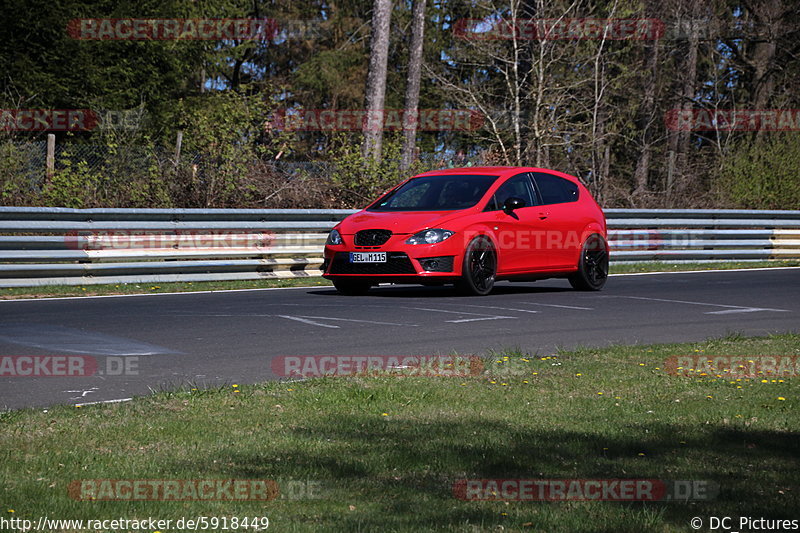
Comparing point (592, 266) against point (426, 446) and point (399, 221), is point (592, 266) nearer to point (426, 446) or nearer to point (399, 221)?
point (399, 221)

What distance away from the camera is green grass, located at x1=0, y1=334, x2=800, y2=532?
4.59 metres

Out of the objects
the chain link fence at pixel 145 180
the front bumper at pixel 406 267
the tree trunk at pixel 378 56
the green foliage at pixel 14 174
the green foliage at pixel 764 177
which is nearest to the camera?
the front bumper at pixel 406 267

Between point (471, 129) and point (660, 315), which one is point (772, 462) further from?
point (471, 129)

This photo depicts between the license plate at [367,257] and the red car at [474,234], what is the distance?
1cm

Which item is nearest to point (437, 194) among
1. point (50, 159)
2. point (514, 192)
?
point (514, 192)

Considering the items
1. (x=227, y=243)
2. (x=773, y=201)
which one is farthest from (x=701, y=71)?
(x=227, y=243)


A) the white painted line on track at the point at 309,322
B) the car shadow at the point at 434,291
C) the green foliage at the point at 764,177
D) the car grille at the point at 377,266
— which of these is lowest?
the white painted line on track at the point at 309,322

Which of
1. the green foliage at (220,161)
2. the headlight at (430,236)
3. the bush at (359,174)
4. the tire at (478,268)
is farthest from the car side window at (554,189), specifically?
the green foliage at (220,161)

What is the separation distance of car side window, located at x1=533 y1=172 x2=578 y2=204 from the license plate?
2795 mm

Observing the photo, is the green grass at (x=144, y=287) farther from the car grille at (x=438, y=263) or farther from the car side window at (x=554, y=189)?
the car side window at (x=554, y=189)

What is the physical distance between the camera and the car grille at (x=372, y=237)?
1435 cm

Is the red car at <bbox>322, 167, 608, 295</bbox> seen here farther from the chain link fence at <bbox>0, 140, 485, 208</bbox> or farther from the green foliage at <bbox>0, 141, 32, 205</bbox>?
the green foliage at <bbox>0, 141, 32, 205</bbox>

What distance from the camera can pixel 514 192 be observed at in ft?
51.2

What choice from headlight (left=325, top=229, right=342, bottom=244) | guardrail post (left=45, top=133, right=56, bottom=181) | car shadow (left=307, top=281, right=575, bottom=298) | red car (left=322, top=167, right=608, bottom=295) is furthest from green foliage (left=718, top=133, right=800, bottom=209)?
guardrail post (left=45, top=133, right=56, bottom=181)
